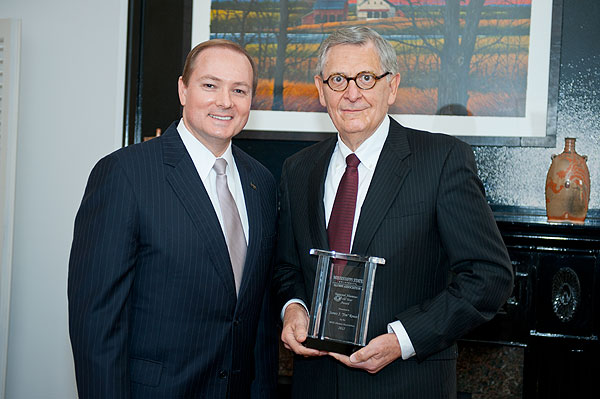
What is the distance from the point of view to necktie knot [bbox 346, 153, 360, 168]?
81.0 inches

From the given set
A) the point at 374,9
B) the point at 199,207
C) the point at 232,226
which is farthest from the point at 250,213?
the point at 374,9

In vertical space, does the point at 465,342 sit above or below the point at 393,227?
below

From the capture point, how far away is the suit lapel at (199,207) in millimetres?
1924

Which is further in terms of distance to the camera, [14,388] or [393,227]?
[14,388]

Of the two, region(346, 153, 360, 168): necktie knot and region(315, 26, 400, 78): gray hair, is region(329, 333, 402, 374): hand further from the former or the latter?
region(315, 26, 400, 78): gray hair

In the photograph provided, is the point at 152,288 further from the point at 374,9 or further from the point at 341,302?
the point at 374,9

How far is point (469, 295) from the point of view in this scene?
1857 millimetres

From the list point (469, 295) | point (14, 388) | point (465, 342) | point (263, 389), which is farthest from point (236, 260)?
point (14, 388)

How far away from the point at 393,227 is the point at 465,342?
1481mm

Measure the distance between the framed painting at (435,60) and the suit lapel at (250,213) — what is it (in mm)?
1322

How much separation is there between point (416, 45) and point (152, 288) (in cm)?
224

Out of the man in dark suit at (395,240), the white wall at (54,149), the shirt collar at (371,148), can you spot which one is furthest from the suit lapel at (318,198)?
the white wall at (54,149)

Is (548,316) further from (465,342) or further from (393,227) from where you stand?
(393,227)

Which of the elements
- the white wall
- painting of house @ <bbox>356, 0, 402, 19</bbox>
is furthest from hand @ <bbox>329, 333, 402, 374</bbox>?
the white wall
